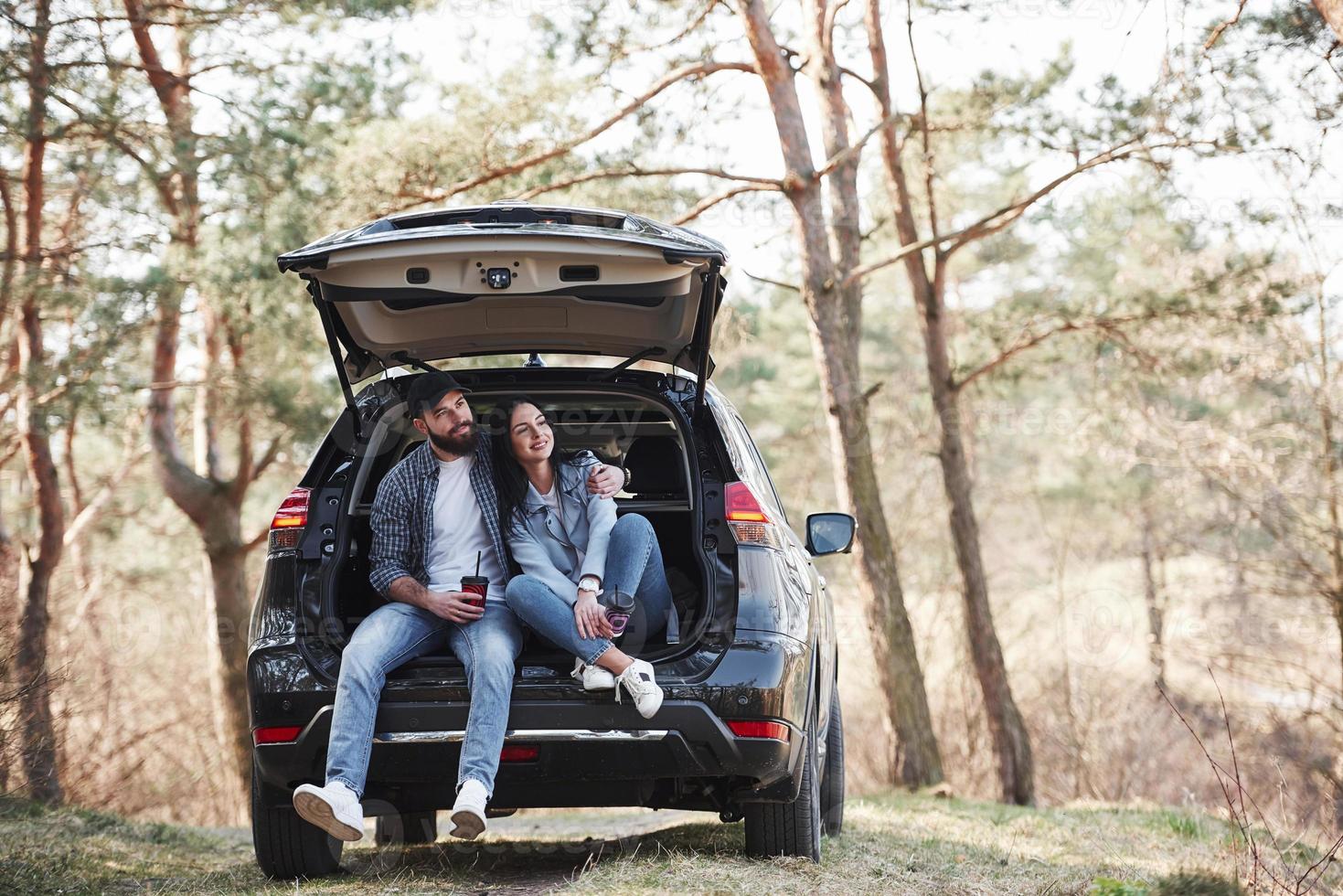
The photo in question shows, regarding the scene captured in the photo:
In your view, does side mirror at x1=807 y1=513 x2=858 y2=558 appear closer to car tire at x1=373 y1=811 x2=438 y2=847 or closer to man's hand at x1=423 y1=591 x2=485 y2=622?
man's hand at x1=423 y1=591 x2=485 y2=622

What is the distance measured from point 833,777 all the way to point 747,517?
2158 millimetres

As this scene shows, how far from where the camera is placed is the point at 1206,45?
6633 millimetres

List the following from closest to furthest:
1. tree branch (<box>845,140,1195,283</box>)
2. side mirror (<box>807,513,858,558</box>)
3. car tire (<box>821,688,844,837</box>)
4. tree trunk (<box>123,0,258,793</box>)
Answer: side mirror (<box>807,513,858,558</box>), car tire (<box>821,688,844,837</box>), tree branch (<box>845,140,1195,283</box>), tree trunk (<box>123,0,258,793</box>)

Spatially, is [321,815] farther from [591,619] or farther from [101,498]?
[101,498]

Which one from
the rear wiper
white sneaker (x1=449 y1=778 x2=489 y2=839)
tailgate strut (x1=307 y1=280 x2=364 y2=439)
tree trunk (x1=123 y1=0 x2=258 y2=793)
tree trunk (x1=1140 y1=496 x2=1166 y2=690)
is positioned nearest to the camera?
white sneaker (x1=449 y1=778 x2=489 y2=839)

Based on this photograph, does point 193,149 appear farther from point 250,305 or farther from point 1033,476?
point 1033,476

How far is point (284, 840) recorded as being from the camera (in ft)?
14.6

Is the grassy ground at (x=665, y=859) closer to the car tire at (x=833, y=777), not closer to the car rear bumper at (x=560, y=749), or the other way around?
the car tire at (x=833, y=777)

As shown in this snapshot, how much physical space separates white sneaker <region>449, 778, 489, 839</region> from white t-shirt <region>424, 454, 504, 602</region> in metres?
0.74

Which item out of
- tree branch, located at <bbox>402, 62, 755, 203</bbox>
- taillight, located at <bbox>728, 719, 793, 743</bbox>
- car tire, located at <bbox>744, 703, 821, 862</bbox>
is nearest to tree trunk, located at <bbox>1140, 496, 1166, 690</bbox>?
tree branch, located at <bbox>402, 62, 755, 203</bbox>

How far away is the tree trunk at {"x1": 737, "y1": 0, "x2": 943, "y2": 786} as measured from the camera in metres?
10.8

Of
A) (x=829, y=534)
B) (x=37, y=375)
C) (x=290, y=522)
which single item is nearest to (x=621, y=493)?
(x=829, y=534)

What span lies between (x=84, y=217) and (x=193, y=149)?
374 centimetres

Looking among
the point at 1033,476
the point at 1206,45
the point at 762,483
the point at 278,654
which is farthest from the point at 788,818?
the point at 1033,476
